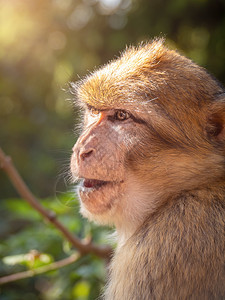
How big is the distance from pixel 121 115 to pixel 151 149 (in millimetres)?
305

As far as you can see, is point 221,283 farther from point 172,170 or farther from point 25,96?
point 25,96

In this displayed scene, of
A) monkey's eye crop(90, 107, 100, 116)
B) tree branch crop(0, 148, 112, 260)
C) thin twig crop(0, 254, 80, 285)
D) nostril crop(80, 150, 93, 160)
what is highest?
monkey's eye crop(90, 107, 100, 116)

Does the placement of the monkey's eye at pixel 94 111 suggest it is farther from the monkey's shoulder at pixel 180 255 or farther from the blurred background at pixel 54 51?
the blurred background at pixel 54 51

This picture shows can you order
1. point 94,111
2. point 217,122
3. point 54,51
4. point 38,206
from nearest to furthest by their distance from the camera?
point 217,122
point 94,111
point 38,206
point 54,51

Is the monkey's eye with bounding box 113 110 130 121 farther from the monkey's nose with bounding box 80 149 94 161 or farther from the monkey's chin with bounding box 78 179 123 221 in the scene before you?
the monkey's chin with bounding box 78 179 123 221

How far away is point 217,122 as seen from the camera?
2455 mm

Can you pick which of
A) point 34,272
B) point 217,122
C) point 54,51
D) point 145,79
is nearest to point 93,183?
point 145,79

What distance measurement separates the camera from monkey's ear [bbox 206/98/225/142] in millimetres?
2418

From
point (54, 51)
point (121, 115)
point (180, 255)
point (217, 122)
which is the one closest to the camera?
point (180, 255)

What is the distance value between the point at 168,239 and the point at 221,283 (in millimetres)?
358

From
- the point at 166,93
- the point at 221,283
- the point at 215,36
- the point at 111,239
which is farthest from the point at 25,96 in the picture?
the point at 221,283

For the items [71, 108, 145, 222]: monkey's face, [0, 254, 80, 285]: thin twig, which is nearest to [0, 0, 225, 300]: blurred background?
[0, 254, 80, 285]: thin twig

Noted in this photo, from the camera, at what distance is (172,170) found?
2441 mm

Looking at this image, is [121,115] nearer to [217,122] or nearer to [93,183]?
[93,183]
